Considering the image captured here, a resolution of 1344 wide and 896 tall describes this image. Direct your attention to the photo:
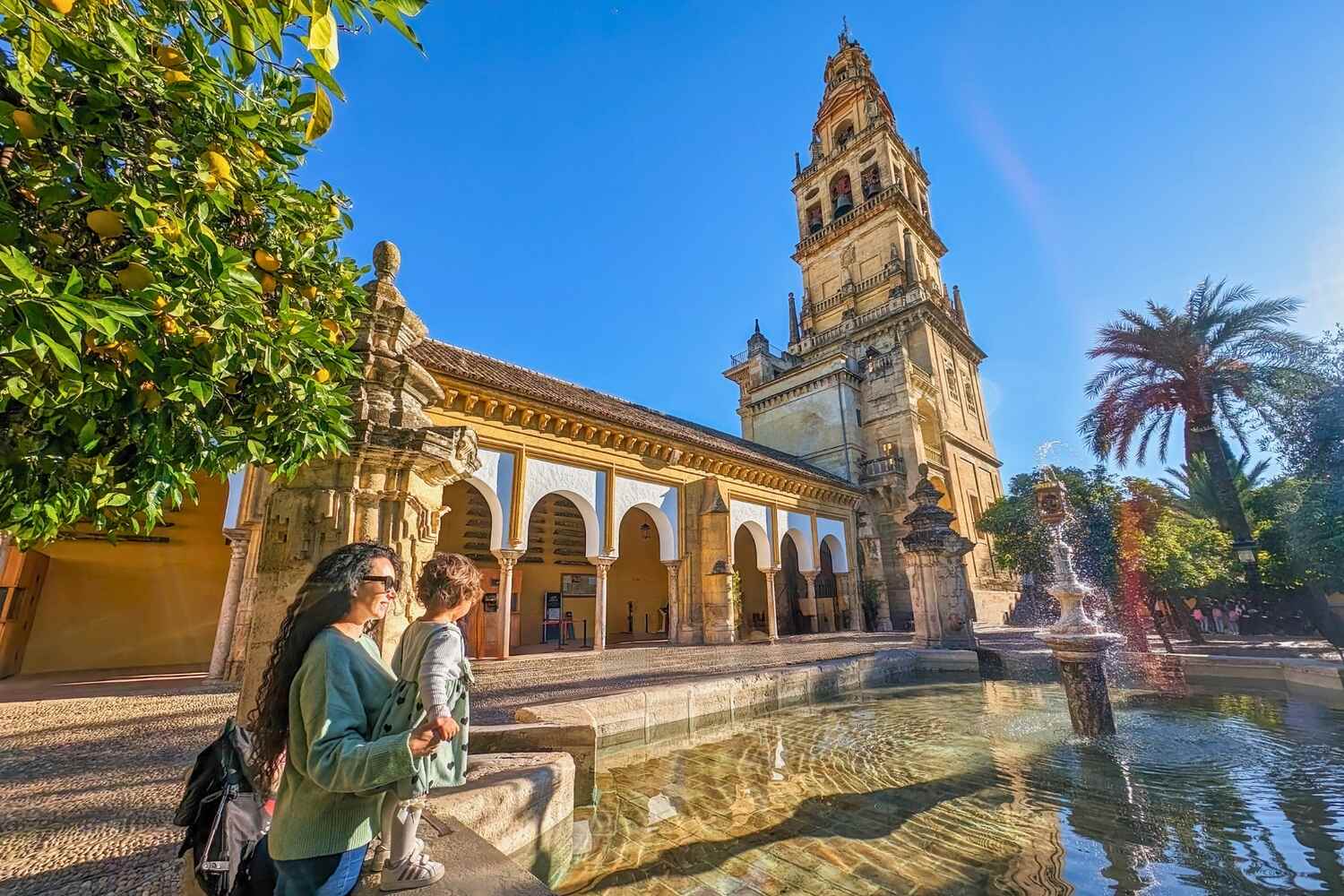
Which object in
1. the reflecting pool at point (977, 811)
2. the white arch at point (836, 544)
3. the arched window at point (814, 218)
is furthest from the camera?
the arched window at point (814, 218)

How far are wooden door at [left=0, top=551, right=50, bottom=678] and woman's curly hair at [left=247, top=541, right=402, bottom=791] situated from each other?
11.4 meters

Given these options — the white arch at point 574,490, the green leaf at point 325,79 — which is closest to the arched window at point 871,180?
the white arch at point 574,490

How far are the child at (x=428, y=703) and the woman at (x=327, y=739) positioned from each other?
8 cm

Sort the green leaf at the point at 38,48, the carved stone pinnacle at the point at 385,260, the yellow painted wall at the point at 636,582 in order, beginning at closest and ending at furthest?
the green leaf at the point at 38,48
the carved stone pinnacle at the point at 385,260
the yellow painted wall at the point at 636,582

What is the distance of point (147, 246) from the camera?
175 cm

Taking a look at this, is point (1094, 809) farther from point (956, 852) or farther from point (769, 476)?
point (769, 476)

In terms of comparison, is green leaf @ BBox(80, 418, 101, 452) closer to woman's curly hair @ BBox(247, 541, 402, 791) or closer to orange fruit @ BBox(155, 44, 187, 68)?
woman's curly hair @ BBox(247, 541, 402, 791)

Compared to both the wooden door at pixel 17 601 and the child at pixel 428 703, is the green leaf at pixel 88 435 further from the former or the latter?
the wooden door at pixel 17 601

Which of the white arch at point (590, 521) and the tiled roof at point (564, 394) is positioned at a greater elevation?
the tiled roof at point (564, 394)

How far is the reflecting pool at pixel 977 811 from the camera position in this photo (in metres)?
2.72

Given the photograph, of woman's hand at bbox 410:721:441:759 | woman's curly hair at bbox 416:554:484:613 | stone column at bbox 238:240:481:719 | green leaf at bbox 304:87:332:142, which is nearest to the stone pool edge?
stone column at bbox 238:240:481:719

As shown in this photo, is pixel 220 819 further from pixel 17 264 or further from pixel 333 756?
pixel 17 264

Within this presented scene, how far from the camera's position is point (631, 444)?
46.6ft

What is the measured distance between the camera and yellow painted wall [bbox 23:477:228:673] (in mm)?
9984
